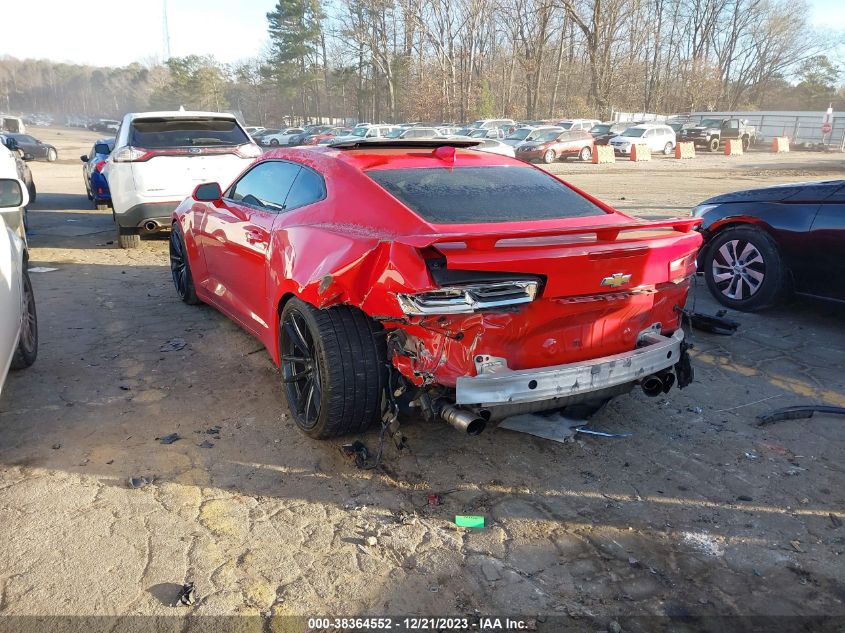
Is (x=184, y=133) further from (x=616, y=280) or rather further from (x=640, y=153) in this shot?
(x=640, y=153)

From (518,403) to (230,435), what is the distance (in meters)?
1.74

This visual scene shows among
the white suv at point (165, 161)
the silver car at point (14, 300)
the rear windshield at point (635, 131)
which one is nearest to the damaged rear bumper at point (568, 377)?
the silver car at point (14, 300)

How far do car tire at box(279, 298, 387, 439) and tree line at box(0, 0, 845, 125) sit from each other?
49.5 metres

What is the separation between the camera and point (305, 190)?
12.4ft

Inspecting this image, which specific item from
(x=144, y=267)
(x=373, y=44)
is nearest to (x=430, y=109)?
(x=373, y=44)

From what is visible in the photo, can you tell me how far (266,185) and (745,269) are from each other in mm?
4373

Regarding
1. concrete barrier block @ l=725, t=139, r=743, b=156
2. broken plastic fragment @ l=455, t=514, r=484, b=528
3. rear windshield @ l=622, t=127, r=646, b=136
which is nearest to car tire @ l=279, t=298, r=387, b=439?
broken plastic fragment @ l=455, t=514, r=484, b=528

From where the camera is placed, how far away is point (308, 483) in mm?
A: 3115

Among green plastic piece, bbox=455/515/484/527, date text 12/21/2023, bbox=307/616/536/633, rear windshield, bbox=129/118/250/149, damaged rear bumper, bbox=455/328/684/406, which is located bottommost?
date text 12/21/2023, bbox=307/616/536/633

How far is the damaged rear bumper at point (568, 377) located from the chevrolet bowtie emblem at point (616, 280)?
0.37m

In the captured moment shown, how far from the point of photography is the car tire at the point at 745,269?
555 centimetres

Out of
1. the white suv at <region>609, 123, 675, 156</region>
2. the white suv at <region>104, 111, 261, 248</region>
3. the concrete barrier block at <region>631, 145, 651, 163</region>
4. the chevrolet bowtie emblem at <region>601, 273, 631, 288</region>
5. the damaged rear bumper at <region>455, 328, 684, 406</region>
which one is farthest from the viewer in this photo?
the white suv at <region>609, 123, 675, 156</region>

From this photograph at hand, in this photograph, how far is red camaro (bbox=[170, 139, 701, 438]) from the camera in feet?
8.90

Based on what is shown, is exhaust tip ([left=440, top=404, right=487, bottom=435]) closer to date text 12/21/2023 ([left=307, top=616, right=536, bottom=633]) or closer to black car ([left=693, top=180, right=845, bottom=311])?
date text 12/21/2023 ([left=307, top=616, right=536, bottom=633])
